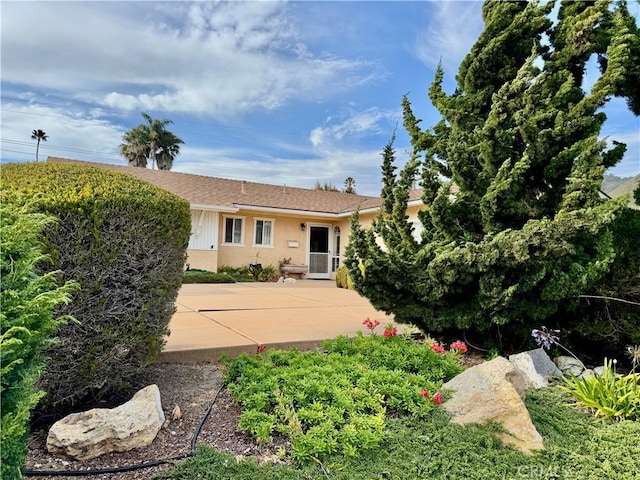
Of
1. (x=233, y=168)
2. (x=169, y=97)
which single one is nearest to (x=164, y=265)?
(x=169, y=97)

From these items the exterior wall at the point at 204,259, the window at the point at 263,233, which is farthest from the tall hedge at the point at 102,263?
the window at the point at 263,233

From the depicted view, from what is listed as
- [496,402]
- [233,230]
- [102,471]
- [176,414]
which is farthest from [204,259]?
[496,402]

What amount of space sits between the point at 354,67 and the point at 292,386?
552 cm

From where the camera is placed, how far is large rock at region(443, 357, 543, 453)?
2.70 meters

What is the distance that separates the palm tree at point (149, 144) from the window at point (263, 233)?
21918 mm

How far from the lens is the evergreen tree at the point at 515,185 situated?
387 cm

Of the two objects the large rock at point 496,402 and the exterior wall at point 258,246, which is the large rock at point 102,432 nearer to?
the large rock at point 496,402

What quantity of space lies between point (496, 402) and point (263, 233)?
15080mm

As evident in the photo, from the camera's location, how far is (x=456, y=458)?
2432mm

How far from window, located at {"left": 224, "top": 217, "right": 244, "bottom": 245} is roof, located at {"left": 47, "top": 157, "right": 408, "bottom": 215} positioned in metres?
0.88

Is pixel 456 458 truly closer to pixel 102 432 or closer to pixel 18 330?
pixel 102 432

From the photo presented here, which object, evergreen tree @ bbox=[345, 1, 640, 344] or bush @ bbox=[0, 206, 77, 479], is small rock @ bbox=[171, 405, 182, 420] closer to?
bush @ bbox=[0, 206, 77, 479]

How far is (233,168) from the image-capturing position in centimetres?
2308

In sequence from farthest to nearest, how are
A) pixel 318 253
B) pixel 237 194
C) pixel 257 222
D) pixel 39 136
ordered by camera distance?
1. pixel 39 136
2. pixel 318 253
3. pixel 237 194
4. pixel 257 222
